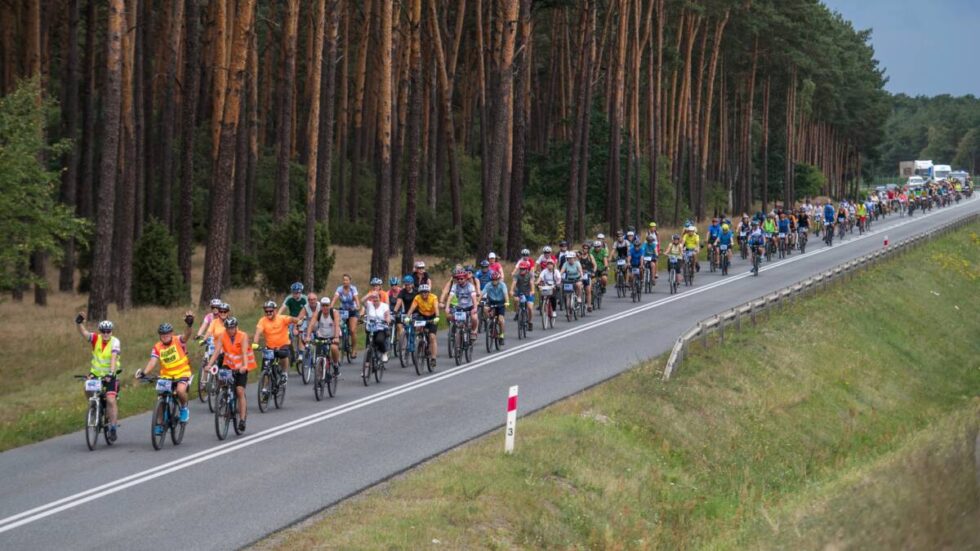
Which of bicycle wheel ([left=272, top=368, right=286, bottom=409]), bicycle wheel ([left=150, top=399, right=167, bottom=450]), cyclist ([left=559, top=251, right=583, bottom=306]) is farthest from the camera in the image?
cyclist ([left=559, top=251, right=583, bottom=306])

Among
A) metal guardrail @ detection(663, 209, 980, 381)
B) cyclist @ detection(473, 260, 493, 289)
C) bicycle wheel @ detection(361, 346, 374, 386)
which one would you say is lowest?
bicycle wheel @ detection(361, 346, 374, 386)

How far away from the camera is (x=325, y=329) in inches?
907

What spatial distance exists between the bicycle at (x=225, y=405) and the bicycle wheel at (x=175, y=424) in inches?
18.6

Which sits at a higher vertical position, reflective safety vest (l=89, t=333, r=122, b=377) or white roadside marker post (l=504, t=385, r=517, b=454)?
reflective safety vest (l=89, t=333, r=122, b=377)

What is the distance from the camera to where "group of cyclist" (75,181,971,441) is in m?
18.4

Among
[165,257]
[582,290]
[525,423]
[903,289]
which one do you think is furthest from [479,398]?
[903,289]

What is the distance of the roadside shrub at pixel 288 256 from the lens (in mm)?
39531

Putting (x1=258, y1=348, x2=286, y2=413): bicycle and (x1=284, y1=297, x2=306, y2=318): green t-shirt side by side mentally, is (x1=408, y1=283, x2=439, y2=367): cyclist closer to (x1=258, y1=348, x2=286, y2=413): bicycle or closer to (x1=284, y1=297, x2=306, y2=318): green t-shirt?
(x1=284, y1=297, x2=306, y2=318): green t-shirt

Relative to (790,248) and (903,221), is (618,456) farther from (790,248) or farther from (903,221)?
(903,221)

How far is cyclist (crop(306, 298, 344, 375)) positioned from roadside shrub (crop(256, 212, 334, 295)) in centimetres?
1585

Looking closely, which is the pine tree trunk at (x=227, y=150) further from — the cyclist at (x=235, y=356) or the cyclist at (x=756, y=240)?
the cyclist at (x=756, y=240)

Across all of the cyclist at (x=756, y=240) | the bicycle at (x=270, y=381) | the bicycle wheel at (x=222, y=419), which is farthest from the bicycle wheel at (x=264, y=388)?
the cyclist at (x=756, y=240)

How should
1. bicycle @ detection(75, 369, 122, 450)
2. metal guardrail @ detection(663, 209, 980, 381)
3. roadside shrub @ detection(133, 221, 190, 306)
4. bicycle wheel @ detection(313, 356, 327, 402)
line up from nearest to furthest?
bicycle @ detection(75, 369, 122, 450) → bicycle wheel @ detection(313, 356, 327, 402) → metal guardrail @ detection(663, 209, 980, 381) → roadside shrub @ detection(133, 221, 190, 306)

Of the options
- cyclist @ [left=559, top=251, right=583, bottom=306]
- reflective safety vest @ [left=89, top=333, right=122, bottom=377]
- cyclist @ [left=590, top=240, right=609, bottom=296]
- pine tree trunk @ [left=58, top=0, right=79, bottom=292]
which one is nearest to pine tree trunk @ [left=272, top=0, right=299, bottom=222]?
pine tree trunk @ [left=58, top=0, right=79, bottom=292]
